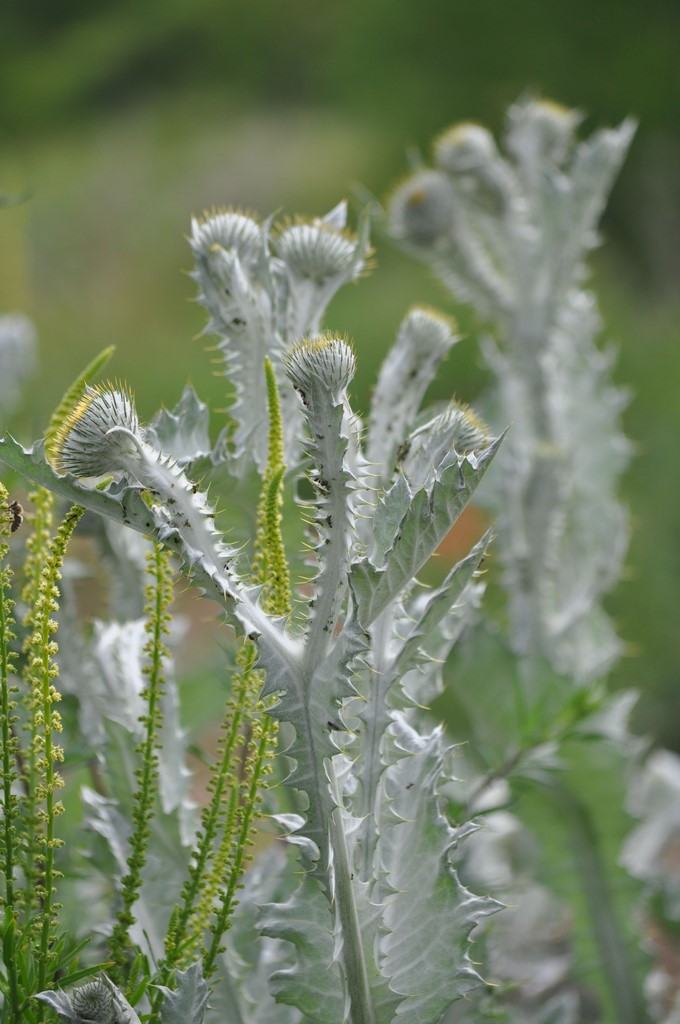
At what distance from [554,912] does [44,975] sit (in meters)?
1.54

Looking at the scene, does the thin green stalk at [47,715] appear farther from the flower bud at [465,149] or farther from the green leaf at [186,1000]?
the flower bud at [465,149]

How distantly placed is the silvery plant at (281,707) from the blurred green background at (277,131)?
4555 mm

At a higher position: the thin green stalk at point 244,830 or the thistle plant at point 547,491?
the thistle plant at point 547,491

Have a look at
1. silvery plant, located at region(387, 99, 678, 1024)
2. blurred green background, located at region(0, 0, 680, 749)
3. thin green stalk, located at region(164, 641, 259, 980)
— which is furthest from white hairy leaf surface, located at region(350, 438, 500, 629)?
blurred green background, located at region(0, 0, 680, 749)

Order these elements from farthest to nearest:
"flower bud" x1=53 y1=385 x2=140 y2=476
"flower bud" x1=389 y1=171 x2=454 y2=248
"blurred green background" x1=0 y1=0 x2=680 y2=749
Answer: "blurred green background" x1=0 y1=0 x2=680 y2=749 → "flower bud" x1=389 y1=171 x2=454 y2=248 → "flower bud" x1=53 y1=385 x2=140 y2=476

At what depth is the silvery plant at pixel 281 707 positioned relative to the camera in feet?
2.48

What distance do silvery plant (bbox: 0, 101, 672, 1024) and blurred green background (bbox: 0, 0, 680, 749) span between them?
456 cm

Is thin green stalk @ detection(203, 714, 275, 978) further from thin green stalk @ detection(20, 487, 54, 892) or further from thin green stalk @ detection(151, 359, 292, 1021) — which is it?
thin green stalk @ detection(20, 487, 54, 892)

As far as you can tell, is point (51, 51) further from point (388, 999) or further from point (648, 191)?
point (388, 999)

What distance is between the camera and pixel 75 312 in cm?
1143

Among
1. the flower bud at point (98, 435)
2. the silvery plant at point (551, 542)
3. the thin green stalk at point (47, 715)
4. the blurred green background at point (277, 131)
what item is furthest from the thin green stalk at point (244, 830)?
the blurred green background at point (277, 131)

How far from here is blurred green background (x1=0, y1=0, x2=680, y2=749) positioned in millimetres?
9969

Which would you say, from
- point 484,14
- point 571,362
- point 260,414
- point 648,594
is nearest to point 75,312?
point 484,14

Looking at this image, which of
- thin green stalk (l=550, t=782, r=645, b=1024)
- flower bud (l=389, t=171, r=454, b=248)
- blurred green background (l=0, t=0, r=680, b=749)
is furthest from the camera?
blurred green background (l=0, t=0, r=680, b=749)
